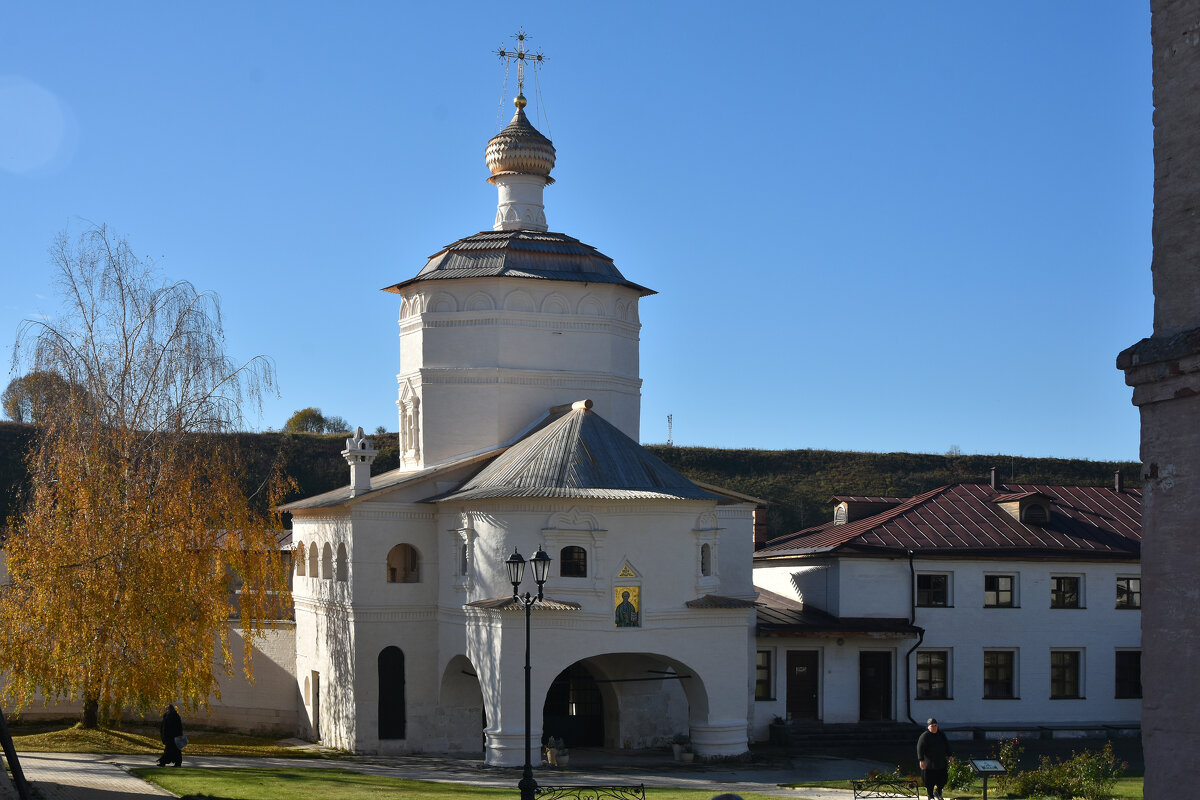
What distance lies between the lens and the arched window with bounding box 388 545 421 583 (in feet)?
97.3

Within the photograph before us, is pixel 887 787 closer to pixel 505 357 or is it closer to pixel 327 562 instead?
pixel 505 357

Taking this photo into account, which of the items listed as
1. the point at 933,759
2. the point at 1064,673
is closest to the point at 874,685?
the point at 1064,673

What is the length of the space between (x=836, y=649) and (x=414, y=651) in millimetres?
9244

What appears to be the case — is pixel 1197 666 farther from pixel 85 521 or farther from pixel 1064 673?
pixel 1064 673

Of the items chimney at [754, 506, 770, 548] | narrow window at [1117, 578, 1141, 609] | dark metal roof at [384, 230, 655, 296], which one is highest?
dark metal roof at [384, 230, 655, 296]

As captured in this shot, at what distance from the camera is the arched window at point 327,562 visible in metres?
28.7

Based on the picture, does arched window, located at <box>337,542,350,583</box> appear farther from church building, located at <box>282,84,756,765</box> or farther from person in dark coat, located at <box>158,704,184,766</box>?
person in dark coat, located at <box>158,704,184,766</box>

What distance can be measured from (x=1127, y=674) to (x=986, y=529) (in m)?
4.59

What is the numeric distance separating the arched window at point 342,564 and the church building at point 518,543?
0.06m

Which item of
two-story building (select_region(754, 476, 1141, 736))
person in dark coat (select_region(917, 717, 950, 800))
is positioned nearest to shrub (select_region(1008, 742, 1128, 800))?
person in dark coat (select_region(917, 717, 950, 800))

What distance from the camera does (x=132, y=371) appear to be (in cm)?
2533

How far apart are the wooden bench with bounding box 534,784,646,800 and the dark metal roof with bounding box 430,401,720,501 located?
Answer: 6.14 metres

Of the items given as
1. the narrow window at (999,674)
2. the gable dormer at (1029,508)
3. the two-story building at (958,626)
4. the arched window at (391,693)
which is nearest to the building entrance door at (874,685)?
the two-story building at (958,626)

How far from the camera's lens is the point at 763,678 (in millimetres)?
28781
